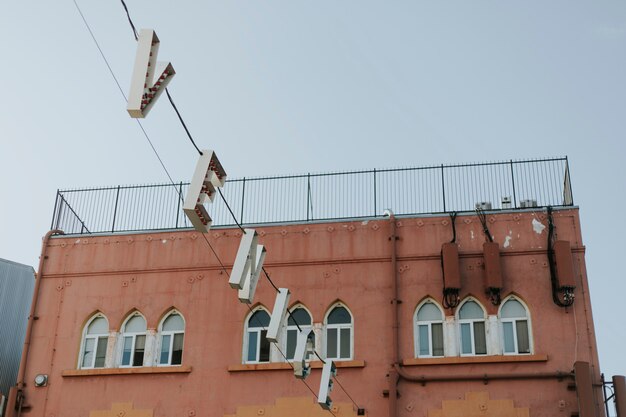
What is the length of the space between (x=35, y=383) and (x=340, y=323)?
787cm

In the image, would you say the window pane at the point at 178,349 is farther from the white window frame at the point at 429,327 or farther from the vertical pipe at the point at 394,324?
the white window frame at the point at 429,327

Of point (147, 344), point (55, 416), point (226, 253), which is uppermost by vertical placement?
point (226, 253)

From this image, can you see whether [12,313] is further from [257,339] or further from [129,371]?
[257,339]

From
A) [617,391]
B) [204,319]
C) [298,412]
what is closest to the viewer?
[617,391]

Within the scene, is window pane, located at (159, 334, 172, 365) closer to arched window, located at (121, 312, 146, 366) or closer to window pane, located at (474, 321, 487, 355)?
arched window, located at (121, 312, 146, 366)

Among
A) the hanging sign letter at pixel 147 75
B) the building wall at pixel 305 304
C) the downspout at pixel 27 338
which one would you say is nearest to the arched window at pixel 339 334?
the building wall at pixel 305 304

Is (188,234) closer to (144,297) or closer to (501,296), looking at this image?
(144,297)

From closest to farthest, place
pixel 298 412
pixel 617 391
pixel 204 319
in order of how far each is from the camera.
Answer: pixel 617 391 → pixel 298 412 → pixel 204 319

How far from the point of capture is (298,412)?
21.9 meters

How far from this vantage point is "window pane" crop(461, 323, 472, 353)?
22062 millimetres

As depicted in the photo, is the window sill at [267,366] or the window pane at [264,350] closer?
the window sill at [267,366]

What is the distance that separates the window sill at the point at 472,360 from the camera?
21.3 m

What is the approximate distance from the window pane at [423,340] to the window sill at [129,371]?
18.7ft

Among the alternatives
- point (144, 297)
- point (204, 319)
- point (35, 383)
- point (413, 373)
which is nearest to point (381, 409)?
point (413, 373)
